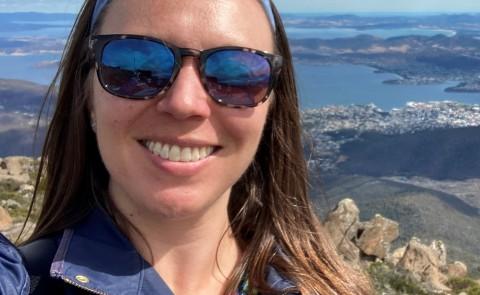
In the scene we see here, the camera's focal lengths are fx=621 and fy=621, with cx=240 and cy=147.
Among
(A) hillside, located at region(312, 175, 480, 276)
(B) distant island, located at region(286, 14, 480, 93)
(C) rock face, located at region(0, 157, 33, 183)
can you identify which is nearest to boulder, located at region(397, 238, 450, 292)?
(A) hillside, located at region(312, 175, 480, 276)

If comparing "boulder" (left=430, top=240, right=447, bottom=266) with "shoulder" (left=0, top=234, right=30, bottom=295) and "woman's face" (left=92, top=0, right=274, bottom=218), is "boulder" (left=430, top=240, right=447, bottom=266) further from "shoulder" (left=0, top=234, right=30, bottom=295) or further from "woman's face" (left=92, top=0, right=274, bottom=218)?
"shoulder" (left=0, top=234, right=30, bottom=295)

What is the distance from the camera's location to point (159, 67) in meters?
1.72

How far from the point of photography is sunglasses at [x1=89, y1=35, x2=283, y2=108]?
1.72 metres

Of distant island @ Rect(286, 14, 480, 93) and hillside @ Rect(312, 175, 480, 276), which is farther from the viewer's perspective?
distant island @ Rect(286, 14, 480, 93)

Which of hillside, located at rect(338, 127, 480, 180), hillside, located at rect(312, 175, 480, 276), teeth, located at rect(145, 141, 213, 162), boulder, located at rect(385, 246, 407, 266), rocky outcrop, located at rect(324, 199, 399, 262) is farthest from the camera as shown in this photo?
hillside, located at rect(338, 127, 480, 180)

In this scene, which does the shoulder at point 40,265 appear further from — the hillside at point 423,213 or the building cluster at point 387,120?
the building cluster at point 387,120

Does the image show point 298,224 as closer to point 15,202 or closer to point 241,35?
point 241,35

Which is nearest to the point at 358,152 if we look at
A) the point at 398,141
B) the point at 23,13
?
the point at 398,141

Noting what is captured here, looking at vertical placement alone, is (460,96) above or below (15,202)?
below

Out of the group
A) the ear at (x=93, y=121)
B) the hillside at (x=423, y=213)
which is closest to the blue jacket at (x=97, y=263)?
the ear at (x=93, y=121)

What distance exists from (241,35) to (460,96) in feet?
346

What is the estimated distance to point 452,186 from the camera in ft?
180

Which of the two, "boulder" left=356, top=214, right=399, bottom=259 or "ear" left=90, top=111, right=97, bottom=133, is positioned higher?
"ear" left=90, top=111, right=97, bottom=133

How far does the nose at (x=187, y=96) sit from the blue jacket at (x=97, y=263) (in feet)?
1.36
